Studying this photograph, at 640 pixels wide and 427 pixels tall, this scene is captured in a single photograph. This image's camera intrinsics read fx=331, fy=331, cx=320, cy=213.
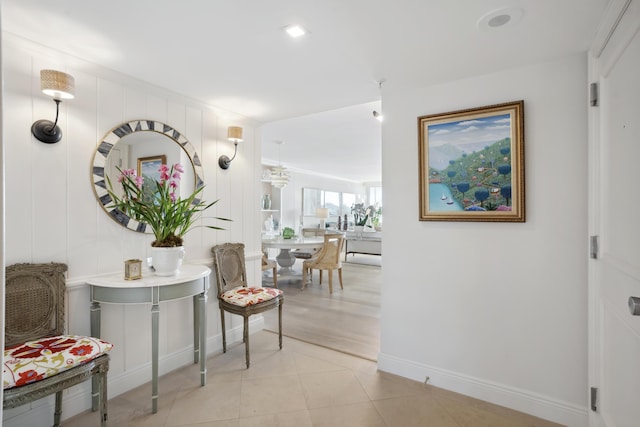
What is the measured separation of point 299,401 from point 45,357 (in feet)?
4.71

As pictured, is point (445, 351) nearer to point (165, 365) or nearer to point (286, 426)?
point (286, 426)

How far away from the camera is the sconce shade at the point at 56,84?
1797 mm

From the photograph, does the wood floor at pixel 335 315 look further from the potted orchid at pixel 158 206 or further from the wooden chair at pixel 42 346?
the wooden chair at pixel 42 346

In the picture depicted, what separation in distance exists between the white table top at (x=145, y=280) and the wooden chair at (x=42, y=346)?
210 mm

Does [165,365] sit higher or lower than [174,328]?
lower

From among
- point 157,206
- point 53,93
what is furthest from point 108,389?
point 53,93

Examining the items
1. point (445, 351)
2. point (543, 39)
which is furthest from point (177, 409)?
point (543, 39)

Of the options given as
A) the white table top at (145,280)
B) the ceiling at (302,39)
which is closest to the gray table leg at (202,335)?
the white table top at (145,280)

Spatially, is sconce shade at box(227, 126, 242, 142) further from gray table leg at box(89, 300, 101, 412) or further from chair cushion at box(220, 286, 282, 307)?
gray table leg at box(89, 300, 101, 412)

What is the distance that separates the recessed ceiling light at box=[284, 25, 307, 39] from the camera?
1.73 m

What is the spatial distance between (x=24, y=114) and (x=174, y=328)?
5.76 ft

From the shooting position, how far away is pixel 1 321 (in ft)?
2.55

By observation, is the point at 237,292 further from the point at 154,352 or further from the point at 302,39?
the point at 302,39

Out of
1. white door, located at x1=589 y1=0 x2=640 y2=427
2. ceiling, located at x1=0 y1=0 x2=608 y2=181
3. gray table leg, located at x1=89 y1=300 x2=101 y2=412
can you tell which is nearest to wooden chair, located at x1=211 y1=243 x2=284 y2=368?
gray table leg, located at x1=89 y1=300 x2=101 y2=412
